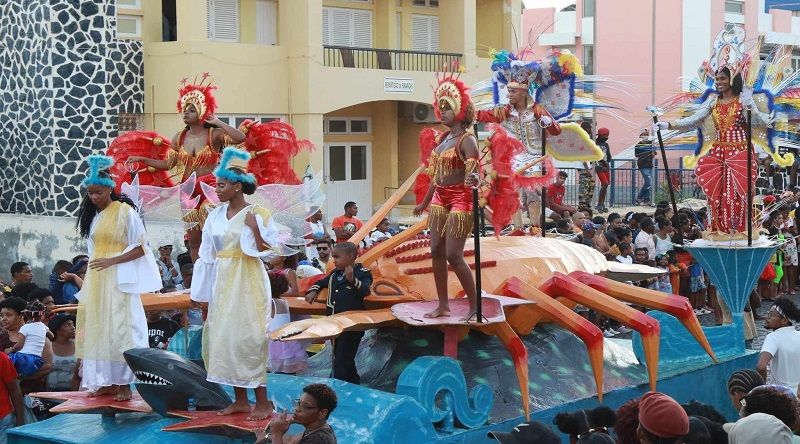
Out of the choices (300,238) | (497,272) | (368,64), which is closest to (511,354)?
(497,272)

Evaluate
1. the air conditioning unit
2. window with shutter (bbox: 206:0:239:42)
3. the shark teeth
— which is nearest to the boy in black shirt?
the shark teeth

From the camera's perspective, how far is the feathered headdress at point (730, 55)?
39.9 feet

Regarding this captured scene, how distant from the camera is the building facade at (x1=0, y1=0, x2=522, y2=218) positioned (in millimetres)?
21594

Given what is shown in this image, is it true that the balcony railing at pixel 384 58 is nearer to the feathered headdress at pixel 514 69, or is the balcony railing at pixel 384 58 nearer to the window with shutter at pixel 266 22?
the window with shutter at pixel 266 22

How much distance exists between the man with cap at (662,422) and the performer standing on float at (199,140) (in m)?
4.66

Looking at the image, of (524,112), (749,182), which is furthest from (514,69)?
(749,182)

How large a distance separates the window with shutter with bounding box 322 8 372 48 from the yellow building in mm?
22

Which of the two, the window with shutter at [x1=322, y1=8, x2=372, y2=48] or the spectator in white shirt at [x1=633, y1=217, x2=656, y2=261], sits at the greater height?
the window with shutter at [x1=322, y1=8, x2=372, y2=48]

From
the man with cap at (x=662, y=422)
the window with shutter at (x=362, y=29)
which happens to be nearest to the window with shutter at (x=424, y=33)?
the window with shutter at (x=362, y=29)

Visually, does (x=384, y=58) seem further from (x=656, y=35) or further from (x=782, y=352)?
(x=782, y=352)

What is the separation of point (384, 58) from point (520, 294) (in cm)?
1733

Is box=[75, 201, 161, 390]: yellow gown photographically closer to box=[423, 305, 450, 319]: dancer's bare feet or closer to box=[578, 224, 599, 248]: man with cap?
box=[423, 305, 450, 319]: dancer's bare feet

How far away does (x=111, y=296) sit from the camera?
26.8 ft

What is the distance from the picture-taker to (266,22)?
→ 24.8 m
